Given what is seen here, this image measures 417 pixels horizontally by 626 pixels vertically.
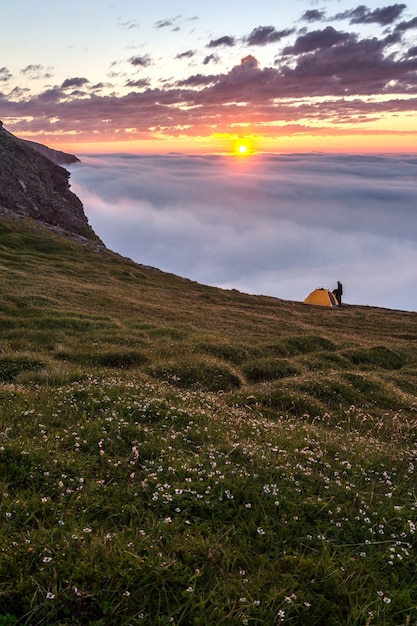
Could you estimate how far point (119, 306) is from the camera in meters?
38.8

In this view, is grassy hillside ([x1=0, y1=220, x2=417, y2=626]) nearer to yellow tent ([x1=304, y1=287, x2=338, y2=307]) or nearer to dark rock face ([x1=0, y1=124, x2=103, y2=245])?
yellow tent ([x1=304, y1=287, x2=338, y2=307])

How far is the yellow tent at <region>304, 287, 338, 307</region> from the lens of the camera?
Result: 285 ft

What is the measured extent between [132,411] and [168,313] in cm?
2978

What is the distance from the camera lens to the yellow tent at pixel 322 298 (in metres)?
86.8

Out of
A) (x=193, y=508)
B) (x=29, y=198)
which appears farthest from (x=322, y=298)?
(x=29, y=198)

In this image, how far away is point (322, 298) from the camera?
287 ft

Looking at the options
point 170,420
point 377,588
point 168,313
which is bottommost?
point 377,588

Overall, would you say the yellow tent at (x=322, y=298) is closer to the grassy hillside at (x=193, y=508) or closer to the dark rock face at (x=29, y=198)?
the grassy hillside at (x=193, y=508)

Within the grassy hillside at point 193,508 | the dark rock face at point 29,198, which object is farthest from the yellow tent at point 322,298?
the dark rock face at point 29,198

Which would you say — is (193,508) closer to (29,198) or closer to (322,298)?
(322,298)

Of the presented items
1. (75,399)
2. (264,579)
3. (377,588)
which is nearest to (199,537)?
(264,579)

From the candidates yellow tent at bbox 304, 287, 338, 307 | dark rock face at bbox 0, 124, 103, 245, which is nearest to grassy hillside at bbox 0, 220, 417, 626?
yellow tent at bbox 304, 287, 338, 307

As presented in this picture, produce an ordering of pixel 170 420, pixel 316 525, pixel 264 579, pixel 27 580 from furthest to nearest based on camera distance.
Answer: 1. pixel 170 420
2. pixel 316 525
3. pixel 264 579
4. pixel 27 580

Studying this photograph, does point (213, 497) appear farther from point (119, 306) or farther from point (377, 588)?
point (119, 306)
